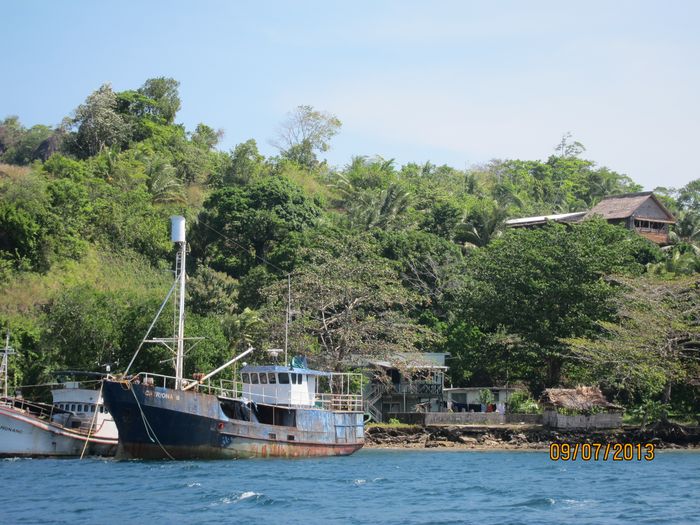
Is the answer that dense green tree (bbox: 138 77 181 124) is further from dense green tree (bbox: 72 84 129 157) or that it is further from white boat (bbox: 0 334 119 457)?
white boat (bbox: 0 334 119 457)

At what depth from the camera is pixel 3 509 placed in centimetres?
2809

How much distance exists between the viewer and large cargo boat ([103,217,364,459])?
3962 centimetres

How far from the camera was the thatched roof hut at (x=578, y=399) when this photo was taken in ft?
170

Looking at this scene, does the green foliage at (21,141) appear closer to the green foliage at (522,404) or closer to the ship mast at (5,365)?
the ship mast at (5,365)

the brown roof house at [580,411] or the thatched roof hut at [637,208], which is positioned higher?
the thatched roof hut at [637,208]

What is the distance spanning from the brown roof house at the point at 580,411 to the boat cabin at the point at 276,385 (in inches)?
564

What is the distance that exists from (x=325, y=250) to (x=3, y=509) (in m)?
33.7

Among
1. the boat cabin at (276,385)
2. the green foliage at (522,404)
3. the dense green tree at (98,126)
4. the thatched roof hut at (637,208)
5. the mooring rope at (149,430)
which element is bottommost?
the mooring rope at (149,430)

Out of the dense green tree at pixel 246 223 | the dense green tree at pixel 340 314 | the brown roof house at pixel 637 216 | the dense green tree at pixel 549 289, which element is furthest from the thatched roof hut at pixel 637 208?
the dense green tree at pixel 340 314

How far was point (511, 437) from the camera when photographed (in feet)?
170
